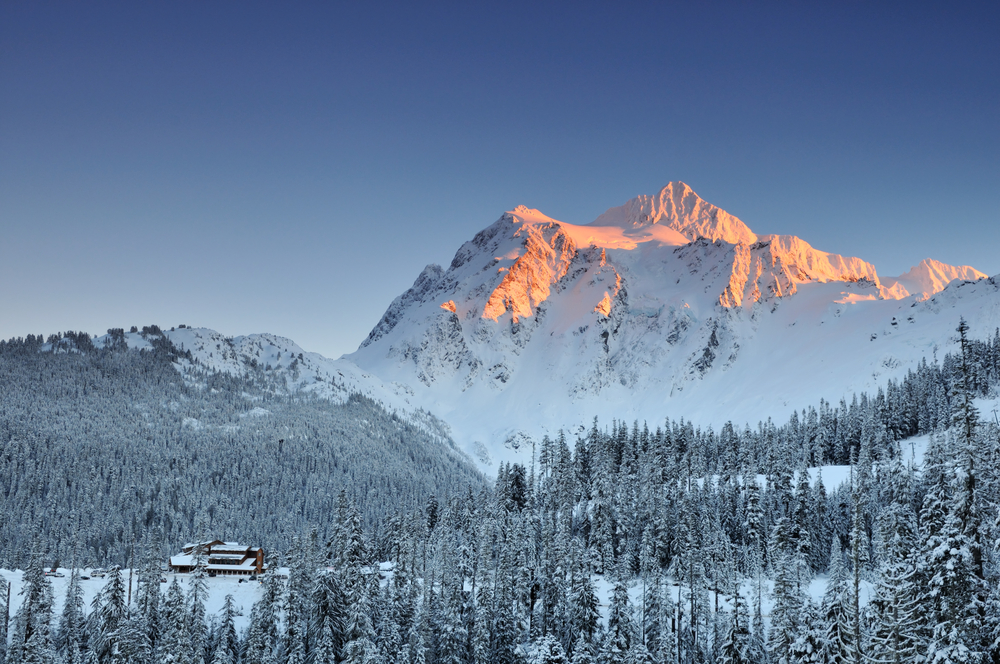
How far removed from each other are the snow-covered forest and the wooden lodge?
13.9m

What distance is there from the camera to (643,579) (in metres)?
83.3

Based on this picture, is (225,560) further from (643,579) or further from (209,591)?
(643,579)

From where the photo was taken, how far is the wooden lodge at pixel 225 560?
104750 millimetres

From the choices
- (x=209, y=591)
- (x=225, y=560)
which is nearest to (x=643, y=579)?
(x=209, y=591)

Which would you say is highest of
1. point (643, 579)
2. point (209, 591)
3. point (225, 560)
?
point (643, 579)

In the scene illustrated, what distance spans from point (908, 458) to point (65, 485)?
197907 mm

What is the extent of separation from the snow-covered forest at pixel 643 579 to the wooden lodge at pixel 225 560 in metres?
13.9

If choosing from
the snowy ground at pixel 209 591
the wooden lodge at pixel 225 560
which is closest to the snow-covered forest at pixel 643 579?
the snowy ground at pixel 209 591

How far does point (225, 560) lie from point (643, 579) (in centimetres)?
6403

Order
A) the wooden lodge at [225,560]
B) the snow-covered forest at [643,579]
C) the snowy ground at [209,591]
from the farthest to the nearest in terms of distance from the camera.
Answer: the wooden lodge at [225,560]
the snowy ground at [209,591]
the snow-covered forest at [643,579]

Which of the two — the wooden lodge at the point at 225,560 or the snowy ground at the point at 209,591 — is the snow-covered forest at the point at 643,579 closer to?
the snowy ground at the point at 209,591

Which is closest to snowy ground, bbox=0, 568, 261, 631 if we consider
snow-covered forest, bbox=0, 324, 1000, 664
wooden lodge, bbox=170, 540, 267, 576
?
snow-covered forest, bbox=0, 324, 1000, 664

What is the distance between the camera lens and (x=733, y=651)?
180ft

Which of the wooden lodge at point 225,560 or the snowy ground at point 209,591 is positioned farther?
the wooden lodge at point 225,560
